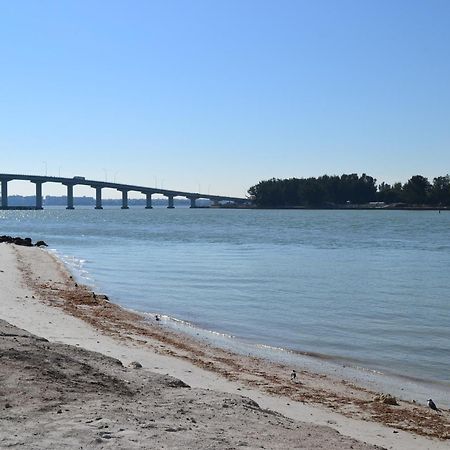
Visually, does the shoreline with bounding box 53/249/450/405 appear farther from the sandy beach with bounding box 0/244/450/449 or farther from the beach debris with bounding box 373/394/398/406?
the beach debris with bounding box 373/394/398/406

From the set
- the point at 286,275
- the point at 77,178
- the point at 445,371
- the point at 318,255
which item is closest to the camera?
the point at 445,371

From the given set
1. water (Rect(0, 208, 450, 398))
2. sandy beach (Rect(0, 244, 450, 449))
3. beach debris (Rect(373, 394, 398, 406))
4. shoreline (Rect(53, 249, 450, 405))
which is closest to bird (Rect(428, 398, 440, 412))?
sandy beach (Rect(0, 244, 450, 449))

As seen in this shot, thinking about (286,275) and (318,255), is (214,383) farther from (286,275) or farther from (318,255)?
(318,255)

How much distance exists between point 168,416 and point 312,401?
3.53 m

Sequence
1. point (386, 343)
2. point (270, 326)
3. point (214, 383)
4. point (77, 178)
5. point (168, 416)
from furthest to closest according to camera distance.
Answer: point (77, 178) < point (270, 326) < point (386, 343) < point (214, 383) < point (168, 416)

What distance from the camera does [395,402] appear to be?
419 inches

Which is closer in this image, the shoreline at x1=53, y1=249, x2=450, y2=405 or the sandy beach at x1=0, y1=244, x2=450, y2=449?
the sandy beach at x1=0, y1=244, x2=450, y2=449

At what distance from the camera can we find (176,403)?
8.16m

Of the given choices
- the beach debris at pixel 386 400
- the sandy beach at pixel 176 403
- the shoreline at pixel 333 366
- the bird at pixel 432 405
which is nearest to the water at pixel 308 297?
the shoreline at pixel 333 366

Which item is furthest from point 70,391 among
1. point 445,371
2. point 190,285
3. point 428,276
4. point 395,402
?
point 428,276

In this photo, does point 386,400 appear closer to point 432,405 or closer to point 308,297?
point 432,405

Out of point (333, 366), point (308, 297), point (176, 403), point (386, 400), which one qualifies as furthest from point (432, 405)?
point (308, 297)

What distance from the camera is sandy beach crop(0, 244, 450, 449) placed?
686cm

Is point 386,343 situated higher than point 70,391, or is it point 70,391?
point 70,391
